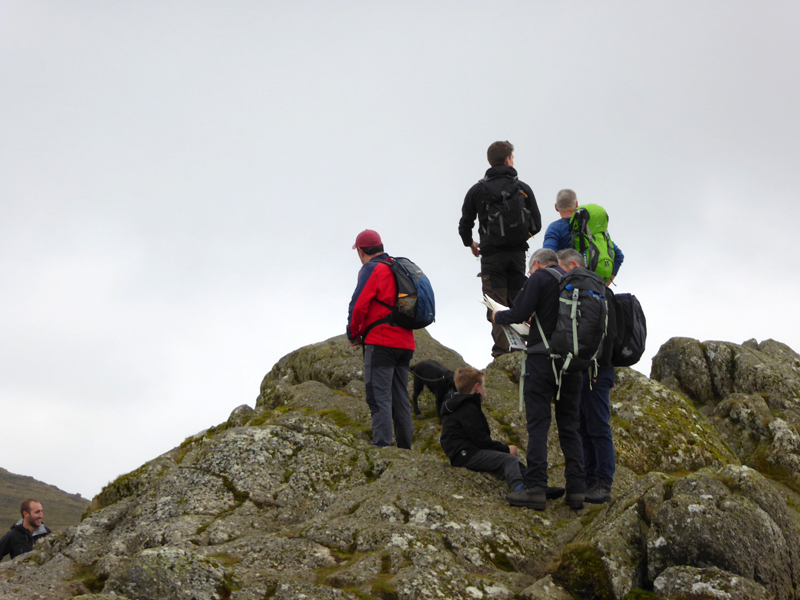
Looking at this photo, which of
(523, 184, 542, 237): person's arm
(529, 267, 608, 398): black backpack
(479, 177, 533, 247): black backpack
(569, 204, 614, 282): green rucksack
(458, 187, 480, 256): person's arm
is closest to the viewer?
(529, 267, 608, 398): black backpack

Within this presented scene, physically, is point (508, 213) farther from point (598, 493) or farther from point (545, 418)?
point (598, 493)

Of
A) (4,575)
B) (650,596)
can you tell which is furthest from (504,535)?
(4,575)

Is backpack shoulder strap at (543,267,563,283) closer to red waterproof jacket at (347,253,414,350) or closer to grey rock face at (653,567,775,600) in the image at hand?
red waterproof jacket at (347,253,414,350)

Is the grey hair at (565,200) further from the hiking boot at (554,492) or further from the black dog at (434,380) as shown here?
the hiking boot at (554,492)

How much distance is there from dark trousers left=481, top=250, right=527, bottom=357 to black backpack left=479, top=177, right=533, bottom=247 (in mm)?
464

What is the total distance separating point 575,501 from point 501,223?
7159 millimetres

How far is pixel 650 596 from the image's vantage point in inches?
253

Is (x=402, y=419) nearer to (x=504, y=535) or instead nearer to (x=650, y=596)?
(x=504, y=535)

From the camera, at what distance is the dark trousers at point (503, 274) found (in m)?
14.9

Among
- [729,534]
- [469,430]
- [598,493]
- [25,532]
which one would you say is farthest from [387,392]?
[25,532]

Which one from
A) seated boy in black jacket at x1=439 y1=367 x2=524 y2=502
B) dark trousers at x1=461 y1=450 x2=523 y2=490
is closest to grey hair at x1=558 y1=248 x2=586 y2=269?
seated boy in black jacket at x1=439 y1=367 x2=524 y2=502

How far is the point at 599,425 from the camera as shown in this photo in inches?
379

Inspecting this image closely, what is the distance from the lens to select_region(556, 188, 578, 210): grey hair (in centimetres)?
1230

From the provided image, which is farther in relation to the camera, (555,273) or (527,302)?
(555,273)
